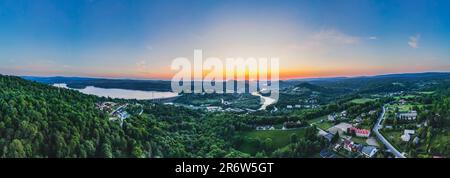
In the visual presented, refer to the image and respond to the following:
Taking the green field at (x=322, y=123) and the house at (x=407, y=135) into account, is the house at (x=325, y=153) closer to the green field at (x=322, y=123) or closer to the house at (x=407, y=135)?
the green field at (x=322, y=123)

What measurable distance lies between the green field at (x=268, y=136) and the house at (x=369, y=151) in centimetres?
79

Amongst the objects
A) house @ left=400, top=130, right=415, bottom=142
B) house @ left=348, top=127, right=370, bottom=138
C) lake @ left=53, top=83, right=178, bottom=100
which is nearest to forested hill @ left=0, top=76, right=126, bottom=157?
lake @ left=53, top=83, right=178, bottom=100

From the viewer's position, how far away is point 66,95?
16.3ft

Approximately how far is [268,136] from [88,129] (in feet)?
7.34

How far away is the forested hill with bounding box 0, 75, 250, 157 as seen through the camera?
11.2 feet

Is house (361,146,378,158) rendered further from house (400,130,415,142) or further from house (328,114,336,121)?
house (328,114,336,121)

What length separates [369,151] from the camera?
3.68 meters

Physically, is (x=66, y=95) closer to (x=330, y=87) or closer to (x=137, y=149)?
(x=137, y=149)

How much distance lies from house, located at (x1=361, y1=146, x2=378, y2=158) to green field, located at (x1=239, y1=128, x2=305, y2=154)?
0.79m

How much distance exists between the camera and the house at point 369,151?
3561mm

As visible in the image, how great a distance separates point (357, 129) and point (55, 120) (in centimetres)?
375

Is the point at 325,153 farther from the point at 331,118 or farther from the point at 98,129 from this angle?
the point at 98,129

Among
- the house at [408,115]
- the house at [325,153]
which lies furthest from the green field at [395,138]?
the house at [325,153]
